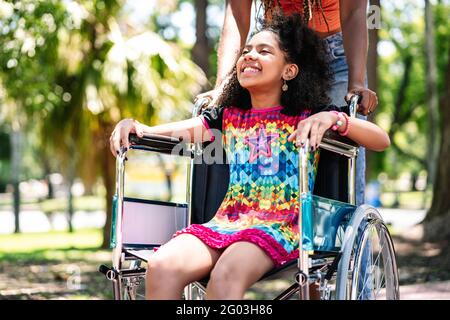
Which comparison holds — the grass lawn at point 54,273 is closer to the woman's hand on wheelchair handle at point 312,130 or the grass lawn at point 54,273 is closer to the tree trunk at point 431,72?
the woman's hand on wheelchair handle at point 312,130

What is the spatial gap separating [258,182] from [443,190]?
706 cm

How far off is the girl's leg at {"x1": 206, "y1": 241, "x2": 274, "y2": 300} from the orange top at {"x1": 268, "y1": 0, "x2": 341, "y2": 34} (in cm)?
137

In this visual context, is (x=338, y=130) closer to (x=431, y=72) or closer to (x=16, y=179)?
(x=431, y=72)

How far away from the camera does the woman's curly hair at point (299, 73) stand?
310 cm

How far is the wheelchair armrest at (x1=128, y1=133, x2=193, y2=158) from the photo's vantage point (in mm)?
2984

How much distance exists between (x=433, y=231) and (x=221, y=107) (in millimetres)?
7038

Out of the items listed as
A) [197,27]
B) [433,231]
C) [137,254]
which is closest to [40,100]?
[197,27]

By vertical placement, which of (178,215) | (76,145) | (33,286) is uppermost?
(76,145)

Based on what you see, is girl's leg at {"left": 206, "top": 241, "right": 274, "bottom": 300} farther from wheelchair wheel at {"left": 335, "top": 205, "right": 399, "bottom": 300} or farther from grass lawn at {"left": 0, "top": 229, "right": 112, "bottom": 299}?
grass lawn at {"left": 0, "top": 229, "right": 112, "bottom": 299}

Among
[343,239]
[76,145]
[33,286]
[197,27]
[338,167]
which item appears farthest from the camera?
[197,27]

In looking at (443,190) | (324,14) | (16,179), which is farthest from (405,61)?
(324,14)

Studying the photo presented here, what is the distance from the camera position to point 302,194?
8.66 ft

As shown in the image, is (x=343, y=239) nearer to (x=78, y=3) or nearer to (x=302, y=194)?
(x=302, y=194)

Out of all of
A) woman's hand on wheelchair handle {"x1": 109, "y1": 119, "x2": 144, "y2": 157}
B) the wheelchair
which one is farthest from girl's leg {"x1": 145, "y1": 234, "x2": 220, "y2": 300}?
woman's hand on wheelchair handle {"x1": 109, "y1": 119, "x2": 144, "y2": 157}
